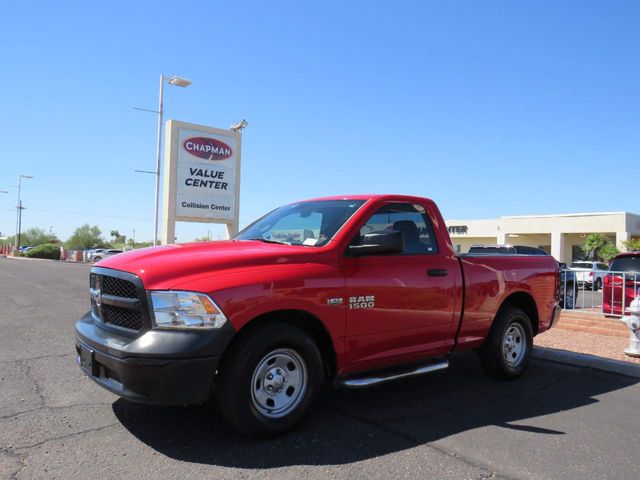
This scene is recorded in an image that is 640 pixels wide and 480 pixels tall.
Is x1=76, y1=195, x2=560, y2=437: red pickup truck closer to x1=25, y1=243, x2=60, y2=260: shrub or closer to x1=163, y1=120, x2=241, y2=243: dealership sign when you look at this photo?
x1=163, y1=120, x2=241, y2=243: dealership sign

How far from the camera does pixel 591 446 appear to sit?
4059mm

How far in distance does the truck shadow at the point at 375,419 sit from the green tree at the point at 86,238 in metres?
103

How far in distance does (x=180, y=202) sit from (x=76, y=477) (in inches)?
608

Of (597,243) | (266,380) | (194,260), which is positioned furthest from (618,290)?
(597,243)

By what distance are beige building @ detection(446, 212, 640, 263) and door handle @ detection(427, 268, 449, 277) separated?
3604cm

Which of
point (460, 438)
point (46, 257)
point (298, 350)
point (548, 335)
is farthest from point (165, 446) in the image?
point (46, 257)

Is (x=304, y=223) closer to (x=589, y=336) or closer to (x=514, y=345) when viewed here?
(x=514, y=345)

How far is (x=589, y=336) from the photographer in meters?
8.73

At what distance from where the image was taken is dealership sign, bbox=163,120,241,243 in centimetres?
1794

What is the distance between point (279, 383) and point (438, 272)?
6.50 feet

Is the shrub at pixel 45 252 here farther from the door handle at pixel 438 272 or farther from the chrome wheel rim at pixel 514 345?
the door handle at pixel 438 272

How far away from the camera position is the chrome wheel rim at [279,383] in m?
3.88

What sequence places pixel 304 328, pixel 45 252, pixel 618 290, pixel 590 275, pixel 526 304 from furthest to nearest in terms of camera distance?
pixel 45 252
pixel 590 275
pixel 618 290
pixel 526 304
pixel 304 328

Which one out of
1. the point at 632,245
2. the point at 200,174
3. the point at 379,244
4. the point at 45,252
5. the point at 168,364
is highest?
the point at 200,174
